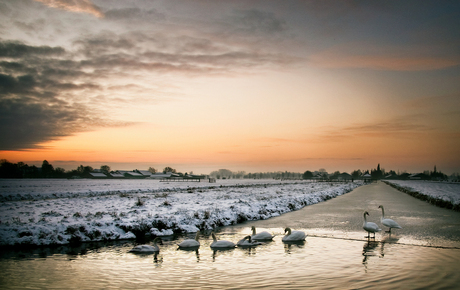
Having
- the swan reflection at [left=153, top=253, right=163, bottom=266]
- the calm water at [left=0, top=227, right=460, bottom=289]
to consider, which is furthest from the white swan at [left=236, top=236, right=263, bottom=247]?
the swan reflection at [left=153, top=253, right=163, bottom=266]

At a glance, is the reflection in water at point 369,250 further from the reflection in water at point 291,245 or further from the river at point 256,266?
the reflection in water at point 291,245

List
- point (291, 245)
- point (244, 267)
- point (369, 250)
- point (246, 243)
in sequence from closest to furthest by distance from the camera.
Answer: point (244, 267)
point (369, 250)
point (246, 243)
point (291, 245)

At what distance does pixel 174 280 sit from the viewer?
27.6 ft

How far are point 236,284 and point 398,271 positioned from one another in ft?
16.8

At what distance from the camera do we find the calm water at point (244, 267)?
8.06 metres

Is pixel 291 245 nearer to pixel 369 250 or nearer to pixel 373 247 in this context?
pixel 369 250

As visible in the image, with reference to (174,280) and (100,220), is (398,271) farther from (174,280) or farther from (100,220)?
(100,220)

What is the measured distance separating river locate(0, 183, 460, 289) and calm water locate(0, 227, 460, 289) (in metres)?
0.02

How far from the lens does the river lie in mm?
8094

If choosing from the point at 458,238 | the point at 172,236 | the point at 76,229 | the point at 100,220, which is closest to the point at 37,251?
the point at 76,229

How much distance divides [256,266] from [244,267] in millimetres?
417

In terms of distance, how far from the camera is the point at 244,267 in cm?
975

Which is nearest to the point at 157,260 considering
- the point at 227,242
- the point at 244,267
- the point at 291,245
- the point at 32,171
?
the point at 227,242

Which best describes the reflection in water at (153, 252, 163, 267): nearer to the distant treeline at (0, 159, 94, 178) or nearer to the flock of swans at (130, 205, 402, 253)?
the flock of swans at (130, 205, 402, 253)
